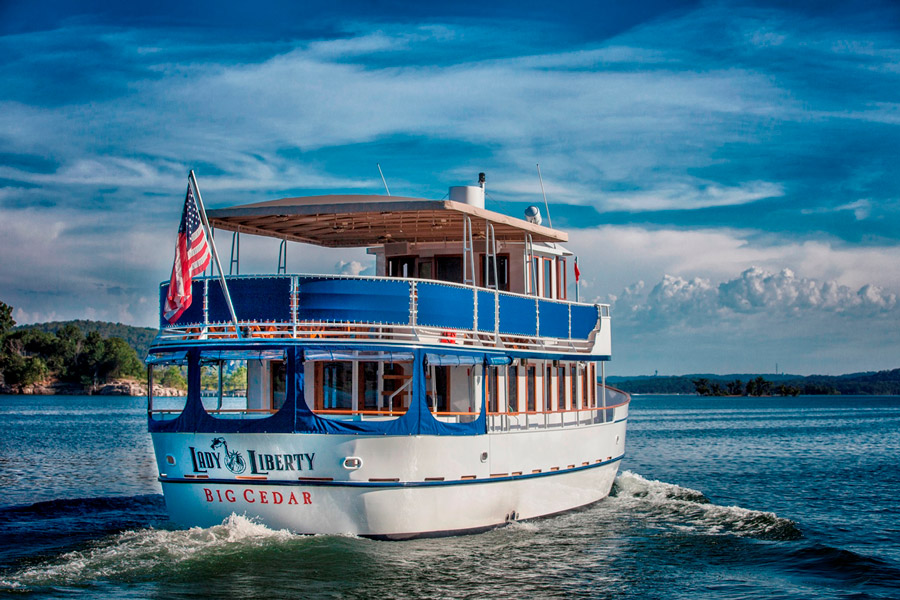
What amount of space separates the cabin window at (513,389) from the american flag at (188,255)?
7594 mm

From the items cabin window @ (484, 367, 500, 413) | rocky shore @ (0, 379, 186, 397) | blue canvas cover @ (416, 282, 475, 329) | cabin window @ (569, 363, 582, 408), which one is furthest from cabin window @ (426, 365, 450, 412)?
rocky shore @ (0, 379, 186, 397)

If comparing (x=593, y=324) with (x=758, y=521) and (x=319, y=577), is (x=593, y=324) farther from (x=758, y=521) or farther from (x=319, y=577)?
(x=319, y=577)

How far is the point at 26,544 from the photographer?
1944 cm

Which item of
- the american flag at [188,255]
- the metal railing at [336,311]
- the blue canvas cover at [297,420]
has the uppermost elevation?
the american flag at [188,255]

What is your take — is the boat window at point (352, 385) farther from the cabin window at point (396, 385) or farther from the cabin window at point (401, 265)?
the cabin window at point (401, 265)

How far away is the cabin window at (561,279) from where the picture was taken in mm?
24922

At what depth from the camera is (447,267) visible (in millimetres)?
23500

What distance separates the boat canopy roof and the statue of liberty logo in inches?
183

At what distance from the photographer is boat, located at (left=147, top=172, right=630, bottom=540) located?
16625 millimetres

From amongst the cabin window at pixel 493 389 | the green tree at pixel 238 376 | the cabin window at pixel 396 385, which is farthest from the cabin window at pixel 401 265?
the cabin window at pixel 396 385

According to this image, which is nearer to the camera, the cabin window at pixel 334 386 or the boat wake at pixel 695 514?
the cabin window at pixel 334 386

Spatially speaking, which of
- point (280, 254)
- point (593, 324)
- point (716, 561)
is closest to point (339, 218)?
point (280, 254)

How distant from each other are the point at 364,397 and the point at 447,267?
5.35 m

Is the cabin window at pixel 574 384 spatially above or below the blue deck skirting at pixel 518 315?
below
